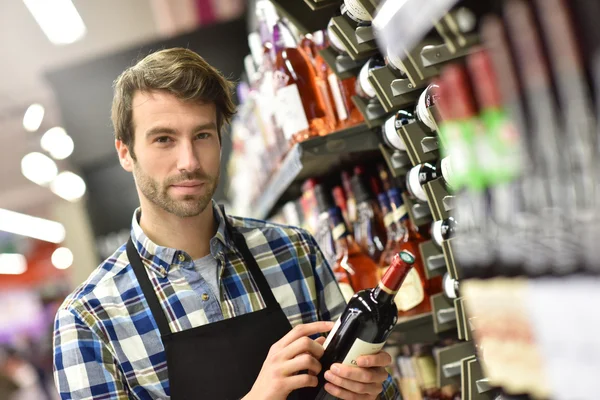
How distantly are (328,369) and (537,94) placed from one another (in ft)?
2.84

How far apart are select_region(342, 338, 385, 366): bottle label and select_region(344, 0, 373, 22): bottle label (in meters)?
0.70

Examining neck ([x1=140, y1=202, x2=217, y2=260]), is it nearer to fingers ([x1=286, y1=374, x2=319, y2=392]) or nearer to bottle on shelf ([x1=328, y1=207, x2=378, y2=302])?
fingers ([x1=286, y1=374, x2=319, y2=392])

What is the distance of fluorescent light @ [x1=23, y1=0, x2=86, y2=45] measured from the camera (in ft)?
18.1

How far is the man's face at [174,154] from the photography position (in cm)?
164

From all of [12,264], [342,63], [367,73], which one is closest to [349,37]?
[367,73]

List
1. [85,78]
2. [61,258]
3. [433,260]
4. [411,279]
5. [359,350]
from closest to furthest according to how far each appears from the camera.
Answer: [359,350] < [433,260] < [411,279] < [85,78] < [61,258]

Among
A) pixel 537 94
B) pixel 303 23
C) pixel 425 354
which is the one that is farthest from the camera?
pixel 425 354

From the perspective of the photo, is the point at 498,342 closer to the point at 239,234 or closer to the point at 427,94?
the point at 427,94

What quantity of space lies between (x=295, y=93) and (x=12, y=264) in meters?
20.2

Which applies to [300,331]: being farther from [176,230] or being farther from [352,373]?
[176,230]

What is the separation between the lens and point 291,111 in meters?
2.07

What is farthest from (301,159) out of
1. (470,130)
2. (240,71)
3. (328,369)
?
(240,71)

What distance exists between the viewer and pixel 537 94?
2.24 ft

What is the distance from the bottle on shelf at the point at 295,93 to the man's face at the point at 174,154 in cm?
36
